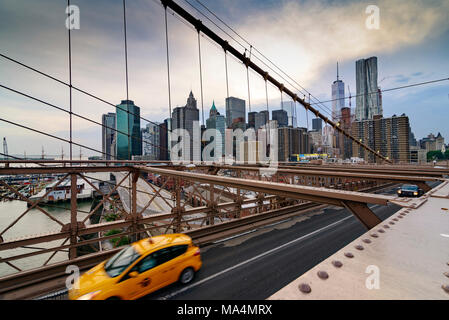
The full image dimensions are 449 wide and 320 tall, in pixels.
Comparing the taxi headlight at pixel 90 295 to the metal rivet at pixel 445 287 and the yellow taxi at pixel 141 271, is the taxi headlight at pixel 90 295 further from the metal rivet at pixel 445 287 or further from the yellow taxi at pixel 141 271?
the metal rivet at pixel 445 287

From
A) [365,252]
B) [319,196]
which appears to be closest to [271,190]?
[319,196]

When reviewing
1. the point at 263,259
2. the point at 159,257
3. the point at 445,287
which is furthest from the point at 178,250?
the point at 445,287

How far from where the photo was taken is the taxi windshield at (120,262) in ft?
17.3

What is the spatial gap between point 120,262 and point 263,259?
5356 mm

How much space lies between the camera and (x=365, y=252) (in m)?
1.55

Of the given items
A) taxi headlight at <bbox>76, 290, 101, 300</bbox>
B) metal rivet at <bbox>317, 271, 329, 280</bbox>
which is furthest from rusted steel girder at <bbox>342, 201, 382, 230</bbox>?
taxi headlight at <bbox>76, 290, 101, 300</bbox>

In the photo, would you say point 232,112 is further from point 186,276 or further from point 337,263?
point 337,263

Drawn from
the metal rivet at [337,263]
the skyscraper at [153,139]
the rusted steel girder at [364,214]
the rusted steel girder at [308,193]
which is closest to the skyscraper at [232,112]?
the skyscraper at [153,139]

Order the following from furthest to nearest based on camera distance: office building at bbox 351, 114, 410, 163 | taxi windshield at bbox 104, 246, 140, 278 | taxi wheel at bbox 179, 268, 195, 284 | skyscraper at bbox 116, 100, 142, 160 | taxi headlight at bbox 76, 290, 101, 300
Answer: office building at bbox 351, 114, 410, 163
skyscraper at bbox 116, 100, 142, 160
taxi wheel at bbox 179, 268, 195, 284
taxi windshield at bbox 104, 246, 140, 278
taxi headlight at bbox 76, 290, 101, 300

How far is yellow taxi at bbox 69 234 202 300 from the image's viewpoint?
4984 millimetres

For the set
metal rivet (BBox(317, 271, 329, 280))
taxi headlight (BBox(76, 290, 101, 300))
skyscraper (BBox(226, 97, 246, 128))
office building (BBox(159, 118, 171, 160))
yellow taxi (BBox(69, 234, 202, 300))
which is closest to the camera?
metal rivet (BBox(317, 271, 329, 280))

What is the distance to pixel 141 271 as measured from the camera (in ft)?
17.8

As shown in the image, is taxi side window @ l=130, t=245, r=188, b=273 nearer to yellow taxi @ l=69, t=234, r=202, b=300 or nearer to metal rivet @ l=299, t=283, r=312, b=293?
yellow taxi @ l=69, t=234, r=202, b=300
